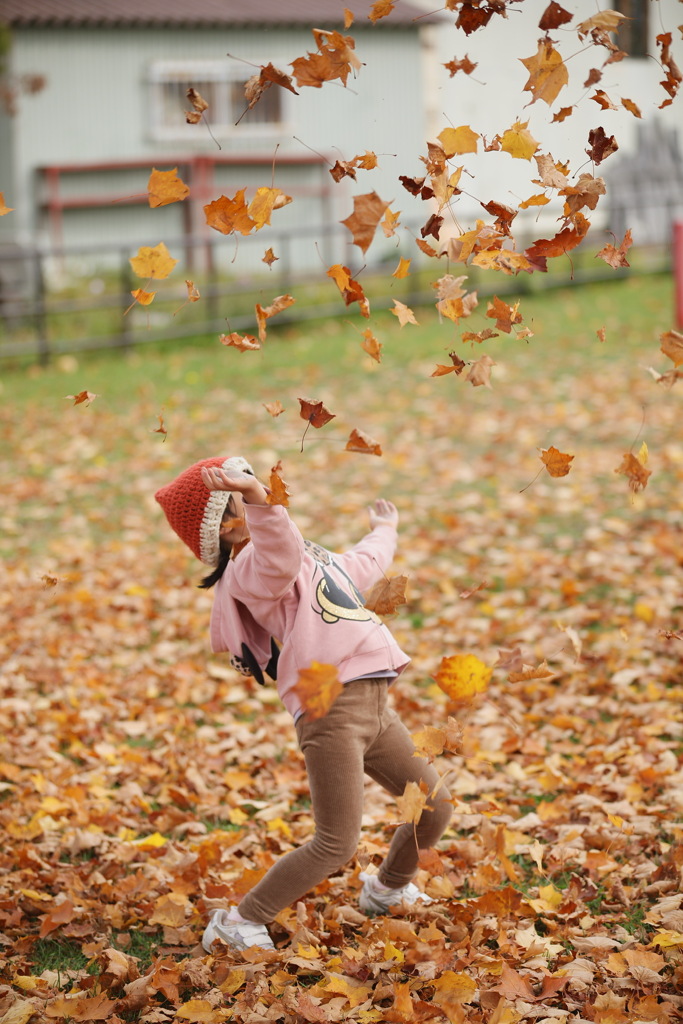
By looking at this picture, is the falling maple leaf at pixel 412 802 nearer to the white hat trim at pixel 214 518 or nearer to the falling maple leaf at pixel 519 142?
the white hat trim at pixel 214 518

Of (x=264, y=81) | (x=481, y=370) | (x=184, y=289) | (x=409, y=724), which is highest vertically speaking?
(x=264, y=81)

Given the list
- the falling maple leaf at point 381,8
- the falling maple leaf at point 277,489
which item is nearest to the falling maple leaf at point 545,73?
the falling maple leaf at point 381,8

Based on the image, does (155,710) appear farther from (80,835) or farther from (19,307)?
(19,307)

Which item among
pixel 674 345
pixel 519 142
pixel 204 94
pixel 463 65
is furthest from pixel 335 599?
pixel 204 94

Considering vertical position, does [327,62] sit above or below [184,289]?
above

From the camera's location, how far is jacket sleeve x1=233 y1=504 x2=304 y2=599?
2398 millimetres

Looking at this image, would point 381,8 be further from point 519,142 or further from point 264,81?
point 519,142

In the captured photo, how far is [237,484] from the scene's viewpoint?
7.64ft

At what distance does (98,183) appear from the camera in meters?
20.8

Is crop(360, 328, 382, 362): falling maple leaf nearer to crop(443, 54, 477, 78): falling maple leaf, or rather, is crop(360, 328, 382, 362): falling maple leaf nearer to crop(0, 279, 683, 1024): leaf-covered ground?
crop(443, 54, 477, 78): falling maple leaf

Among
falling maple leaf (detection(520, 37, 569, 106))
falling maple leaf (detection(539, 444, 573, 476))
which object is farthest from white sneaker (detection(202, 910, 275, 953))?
falling maple leaf (detection(520, 37, 569, 106))

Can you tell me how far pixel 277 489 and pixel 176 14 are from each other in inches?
835

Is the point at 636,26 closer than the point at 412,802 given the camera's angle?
No

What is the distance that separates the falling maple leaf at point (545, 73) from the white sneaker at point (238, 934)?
2.07m
